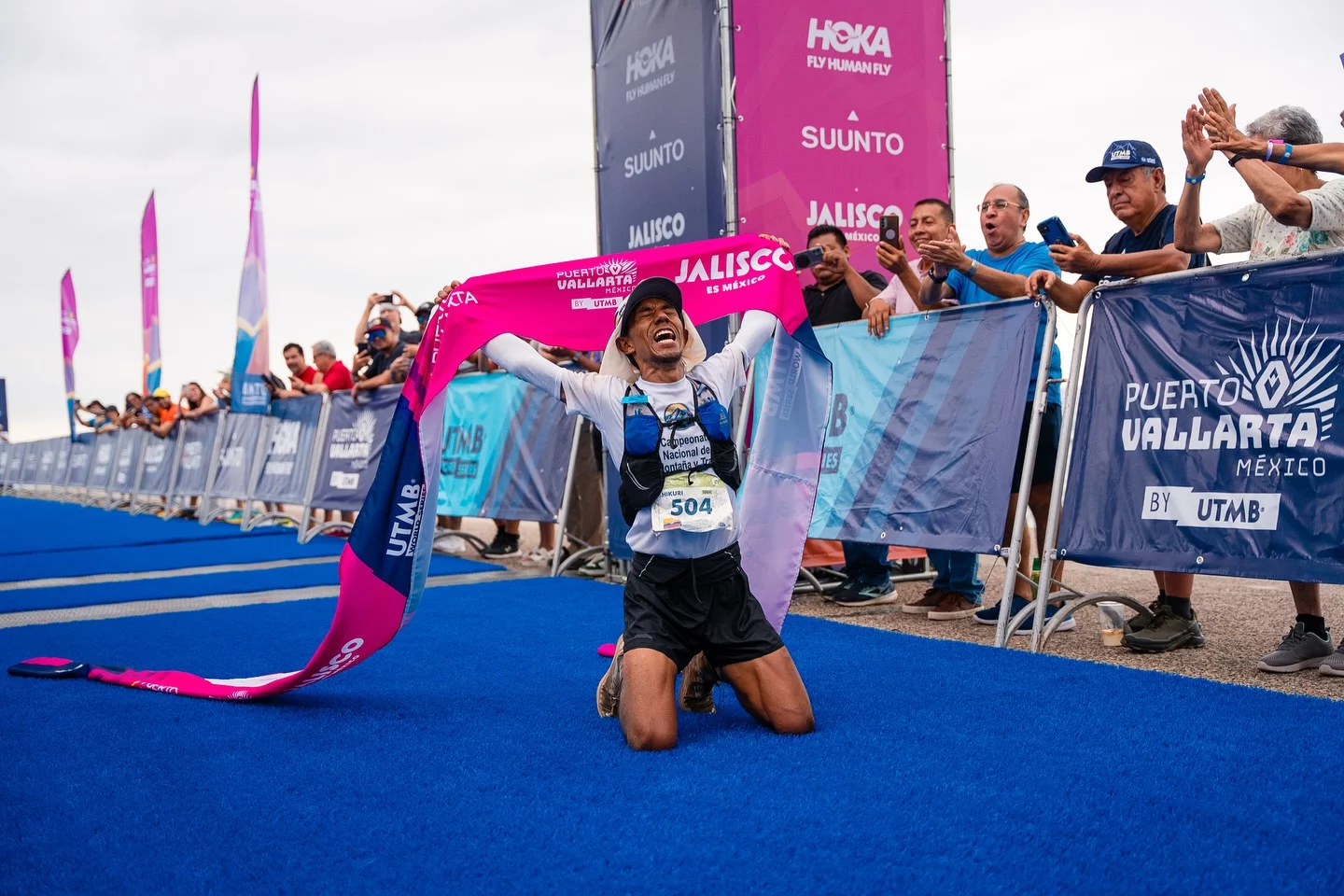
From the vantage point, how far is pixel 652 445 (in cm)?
441

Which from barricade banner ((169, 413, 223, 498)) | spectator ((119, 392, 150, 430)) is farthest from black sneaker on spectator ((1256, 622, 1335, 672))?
spectator ((119, 392, 150, 430))

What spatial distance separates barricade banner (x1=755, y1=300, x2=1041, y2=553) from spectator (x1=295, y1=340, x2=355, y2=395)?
7.53 meters

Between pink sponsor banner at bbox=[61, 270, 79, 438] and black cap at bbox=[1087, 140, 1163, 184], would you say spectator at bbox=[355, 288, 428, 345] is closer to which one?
black cap at bbox=[1087, 140, 1163, 184]

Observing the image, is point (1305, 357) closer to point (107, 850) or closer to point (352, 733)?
point (352, 733)

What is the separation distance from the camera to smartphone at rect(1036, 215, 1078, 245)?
5895 millimetres

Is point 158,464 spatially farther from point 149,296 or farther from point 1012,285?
point 1012,285

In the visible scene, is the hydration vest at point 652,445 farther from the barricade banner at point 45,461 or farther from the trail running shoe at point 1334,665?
the barricade banner at point 45,461

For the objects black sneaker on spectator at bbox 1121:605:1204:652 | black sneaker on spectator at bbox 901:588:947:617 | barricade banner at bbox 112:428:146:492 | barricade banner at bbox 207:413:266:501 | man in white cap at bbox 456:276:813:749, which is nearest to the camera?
man in white cap at bbox 456:276:813:749

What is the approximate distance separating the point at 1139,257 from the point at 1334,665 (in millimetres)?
2119

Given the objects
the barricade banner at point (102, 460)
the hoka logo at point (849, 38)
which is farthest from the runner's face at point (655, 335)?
the barricade banner at point (102, 460)

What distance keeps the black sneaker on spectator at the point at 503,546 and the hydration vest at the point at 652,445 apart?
7735 millimetres

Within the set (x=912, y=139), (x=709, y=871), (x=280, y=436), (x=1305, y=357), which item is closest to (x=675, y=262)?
(x=1305, y=357)

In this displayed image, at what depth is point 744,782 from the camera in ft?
11.9

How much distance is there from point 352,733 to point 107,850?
4.50 feet
